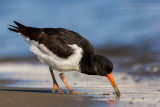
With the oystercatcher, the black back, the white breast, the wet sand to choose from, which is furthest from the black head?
the wet sand

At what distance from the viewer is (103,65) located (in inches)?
310

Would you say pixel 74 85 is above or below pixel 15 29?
below

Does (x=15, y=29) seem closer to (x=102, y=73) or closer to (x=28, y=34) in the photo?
(x=28, y=34)

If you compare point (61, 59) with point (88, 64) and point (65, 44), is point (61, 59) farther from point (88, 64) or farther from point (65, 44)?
point (88, 64)

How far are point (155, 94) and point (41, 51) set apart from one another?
3.06 m

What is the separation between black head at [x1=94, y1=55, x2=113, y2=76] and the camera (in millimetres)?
7785

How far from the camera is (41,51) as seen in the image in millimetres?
8320

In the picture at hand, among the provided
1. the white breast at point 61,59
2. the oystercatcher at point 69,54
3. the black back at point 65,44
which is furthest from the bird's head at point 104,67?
the white breast at point 61,59

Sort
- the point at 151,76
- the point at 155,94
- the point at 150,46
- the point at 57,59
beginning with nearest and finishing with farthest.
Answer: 1. the point at 155,94
2. the point at 57,59
3. the point at 151,76
4. the point at 150,46

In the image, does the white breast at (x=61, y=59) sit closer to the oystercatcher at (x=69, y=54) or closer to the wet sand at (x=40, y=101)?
the oystercatcher at (x=69, y=54)

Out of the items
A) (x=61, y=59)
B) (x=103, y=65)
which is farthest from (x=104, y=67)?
(x=61, y=59)

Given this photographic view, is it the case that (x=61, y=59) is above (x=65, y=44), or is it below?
below

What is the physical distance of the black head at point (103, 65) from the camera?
25.5 ft

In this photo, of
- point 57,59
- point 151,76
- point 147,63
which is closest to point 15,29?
point 57,59
